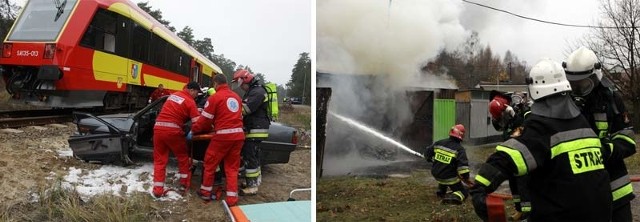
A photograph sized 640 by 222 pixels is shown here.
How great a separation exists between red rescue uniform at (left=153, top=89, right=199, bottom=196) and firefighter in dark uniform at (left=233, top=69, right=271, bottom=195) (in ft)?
1.33

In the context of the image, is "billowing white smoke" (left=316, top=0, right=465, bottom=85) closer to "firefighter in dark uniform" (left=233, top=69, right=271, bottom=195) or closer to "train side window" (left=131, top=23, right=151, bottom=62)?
"firefighter in dark uniform" (left=233, top=69, right=271, bottom=195)

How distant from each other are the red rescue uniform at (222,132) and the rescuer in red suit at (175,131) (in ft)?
0.51

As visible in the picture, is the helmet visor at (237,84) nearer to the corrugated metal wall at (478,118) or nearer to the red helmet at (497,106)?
the corrugated metal wall at (478,118)

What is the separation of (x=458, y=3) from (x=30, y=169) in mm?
3444

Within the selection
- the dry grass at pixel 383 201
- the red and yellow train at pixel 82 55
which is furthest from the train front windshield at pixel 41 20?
the dry grass at pixel 383 201

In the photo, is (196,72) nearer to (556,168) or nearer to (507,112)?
(507,112)

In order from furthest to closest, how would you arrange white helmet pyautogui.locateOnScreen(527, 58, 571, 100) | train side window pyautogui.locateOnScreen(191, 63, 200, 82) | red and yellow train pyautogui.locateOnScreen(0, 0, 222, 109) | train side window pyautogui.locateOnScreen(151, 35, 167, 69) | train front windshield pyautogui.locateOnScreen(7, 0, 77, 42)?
train side window pyautogui.locateOnScreen(191, 63, 200, 82) → train side window pyautogui.locateOnScreen(151, 35, 167, 69) → train front windshield pyautogui.locateOnScreen(7, 0, 77, 42) → red and yellow train pyautogui.locateOnScreen(0, 0, 222, 109) → white helmet pyautogui.locateOnScreen(527, 58, 571, 100)

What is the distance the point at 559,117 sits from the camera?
1725mm

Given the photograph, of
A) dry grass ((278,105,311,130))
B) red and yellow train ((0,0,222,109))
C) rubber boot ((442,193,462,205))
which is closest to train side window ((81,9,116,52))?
red and yellow train ((0,0,222,109))

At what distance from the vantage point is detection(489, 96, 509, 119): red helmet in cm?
380

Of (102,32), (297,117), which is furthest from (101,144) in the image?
(102,32)

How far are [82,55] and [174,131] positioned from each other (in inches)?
76.8

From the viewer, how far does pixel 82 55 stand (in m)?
4.68

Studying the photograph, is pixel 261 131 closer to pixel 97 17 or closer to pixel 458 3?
pixel 458 3
